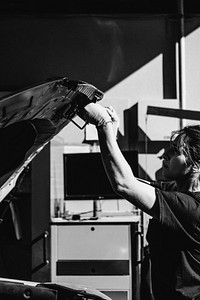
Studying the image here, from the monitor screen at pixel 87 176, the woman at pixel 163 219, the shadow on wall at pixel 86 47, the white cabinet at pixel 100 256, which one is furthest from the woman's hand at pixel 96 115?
the shadow on wall at pixel 86 47

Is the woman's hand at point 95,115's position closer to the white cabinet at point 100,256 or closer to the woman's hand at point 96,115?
the woman's hand at point 96,115

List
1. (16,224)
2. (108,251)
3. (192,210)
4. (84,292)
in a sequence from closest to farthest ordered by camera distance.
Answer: (84,292)
(192,210)
(108,251)
(16,224)

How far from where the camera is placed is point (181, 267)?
8.18 ft

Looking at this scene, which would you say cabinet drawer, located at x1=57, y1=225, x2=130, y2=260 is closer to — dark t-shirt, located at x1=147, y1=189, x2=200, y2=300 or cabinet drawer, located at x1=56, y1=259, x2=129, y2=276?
cabinet drawer, located at x1=56, y1=259, x2=129, y2=276

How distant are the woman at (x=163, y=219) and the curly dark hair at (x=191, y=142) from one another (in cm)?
14

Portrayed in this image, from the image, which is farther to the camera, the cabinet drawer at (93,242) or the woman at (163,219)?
the cabinet drawer at (93,242)

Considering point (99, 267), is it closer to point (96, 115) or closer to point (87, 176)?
point (87, 176)

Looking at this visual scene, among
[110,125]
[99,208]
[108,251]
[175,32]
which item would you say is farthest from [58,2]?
[110,125]

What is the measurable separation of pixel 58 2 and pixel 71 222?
2.52m

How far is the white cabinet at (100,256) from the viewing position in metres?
5.66

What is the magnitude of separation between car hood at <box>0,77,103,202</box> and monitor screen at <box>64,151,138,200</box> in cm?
319

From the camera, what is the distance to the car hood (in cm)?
213

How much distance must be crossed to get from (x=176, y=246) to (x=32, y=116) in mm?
737

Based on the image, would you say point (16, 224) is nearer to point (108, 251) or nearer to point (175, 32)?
point (108, 251)
